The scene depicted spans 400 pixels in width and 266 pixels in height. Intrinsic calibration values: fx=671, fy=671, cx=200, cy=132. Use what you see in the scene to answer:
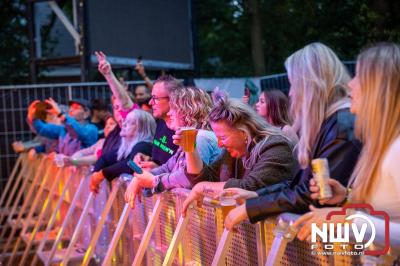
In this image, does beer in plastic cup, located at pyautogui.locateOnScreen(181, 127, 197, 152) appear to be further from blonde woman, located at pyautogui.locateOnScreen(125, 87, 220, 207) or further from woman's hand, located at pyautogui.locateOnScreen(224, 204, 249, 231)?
woman's hand, located at pyautogui.locateOnScreen(224, 204, 249, 231)

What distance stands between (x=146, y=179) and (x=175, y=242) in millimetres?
884

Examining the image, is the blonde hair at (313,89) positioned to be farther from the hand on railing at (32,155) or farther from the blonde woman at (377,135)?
the hand on railing at (32,155)

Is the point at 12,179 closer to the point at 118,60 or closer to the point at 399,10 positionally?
the point at 118,60

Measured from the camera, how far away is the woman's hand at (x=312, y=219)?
252 cm

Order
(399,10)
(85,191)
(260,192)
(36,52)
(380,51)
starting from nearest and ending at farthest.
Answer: (380,51) < (260,192) < (85,191) < (399,10) < (36,52)

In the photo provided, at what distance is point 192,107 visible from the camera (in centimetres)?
462

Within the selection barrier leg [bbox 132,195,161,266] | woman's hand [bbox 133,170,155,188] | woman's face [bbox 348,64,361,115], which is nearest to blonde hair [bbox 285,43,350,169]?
woman's face [bbox 348,64,361,115]

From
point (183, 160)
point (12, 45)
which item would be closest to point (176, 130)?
point (183, 160)

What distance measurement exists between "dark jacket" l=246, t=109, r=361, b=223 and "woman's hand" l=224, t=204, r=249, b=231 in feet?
0.11

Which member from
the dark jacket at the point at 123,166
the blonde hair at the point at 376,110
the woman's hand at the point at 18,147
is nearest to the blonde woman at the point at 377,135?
the blonde hair at the point at 376,110

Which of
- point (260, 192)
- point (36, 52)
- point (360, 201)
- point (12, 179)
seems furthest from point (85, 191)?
point (36, 52)

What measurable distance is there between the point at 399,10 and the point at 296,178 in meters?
8.77

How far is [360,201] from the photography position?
2.56 metres

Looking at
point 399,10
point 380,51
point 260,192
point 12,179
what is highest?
point 399,10
